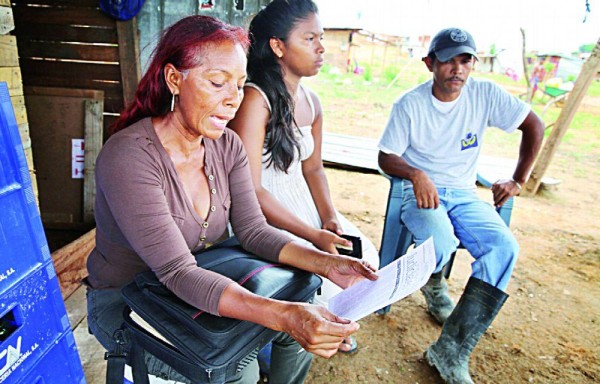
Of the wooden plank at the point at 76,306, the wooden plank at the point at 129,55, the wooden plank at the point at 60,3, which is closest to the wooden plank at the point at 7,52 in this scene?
the wooden plank at the point at 76,306

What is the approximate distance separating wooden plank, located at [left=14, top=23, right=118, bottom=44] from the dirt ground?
2859mm

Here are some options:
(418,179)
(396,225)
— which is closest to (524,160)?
(418,179)

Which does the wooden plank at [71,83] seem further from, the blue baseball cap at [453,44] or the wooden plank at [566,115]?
the wooden plank at [566,115]

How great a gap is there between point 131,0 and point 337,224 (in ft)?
8.90

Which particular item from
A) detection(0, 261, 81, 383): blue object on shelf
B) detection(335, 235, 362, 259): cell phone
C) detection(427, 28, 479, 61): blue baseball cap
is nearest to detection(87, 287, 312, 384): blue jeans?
detection(0, 261, 81, 383): blue object on shelf

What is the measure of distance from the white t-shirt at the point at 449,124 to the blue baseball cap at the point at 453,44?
0.83 ft

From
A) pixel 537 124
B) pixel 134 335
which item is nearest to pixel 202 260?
pixel 134 335

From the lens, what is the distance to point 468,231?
2486 mm

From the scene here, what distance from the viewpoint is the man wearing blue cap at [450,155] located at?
241cm

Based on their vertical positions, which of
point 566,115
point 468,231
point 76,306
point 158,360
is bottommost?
point 76,306

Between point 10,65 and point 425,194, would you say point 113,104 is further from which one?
point 425,194

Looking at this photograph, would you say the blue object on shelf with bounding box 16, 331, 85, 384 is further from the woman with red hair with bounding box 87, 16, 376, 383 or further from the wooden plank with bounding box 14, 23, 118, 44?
the wooden plank with bounding box 14, 23, 118, 44

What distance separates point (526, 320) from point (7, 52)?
11.6 feet

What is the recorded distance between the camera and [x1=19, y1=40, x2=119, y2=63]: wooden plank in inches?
150
